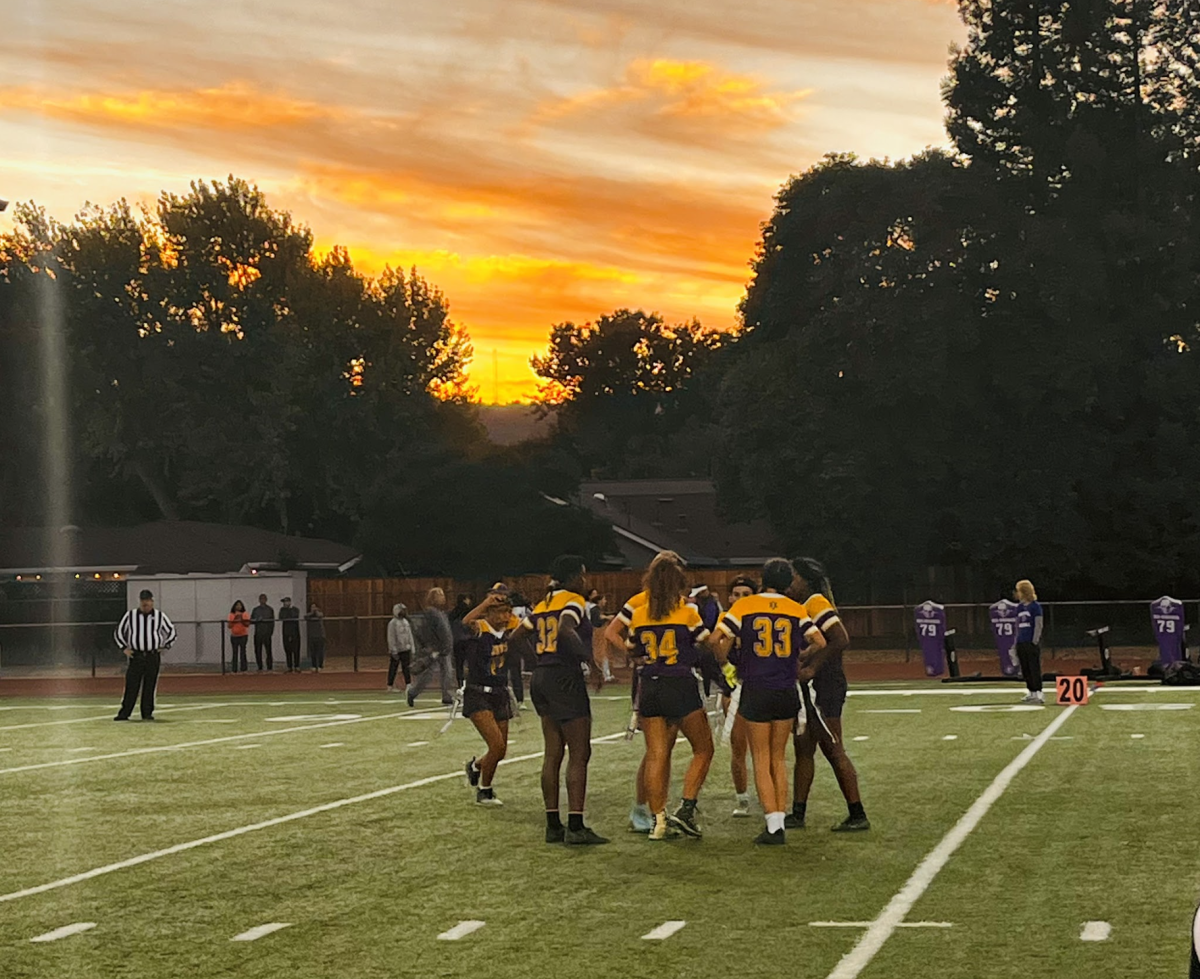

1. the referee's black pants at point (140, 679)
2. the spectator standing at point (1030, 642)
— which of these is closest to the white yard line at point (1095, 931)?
the spectator standing at point (1030, 642)

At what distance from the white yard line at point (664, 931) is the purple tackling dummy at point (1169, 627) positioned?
1170 inches

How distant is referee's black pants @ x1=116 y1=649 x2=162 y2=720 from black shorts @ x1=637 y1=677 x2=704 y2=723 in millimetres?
17074

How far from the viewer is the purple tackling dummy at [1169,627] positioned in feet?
126

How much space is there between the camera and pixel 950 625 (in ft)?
147

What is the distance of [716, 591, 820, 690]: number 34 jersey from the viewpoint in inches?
530

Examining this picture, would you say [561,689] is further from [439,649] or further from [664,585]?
[439,649]

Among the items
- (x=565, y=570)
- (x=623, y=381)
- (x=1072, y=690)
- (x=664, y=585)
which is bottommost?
(x=1072, y=690)

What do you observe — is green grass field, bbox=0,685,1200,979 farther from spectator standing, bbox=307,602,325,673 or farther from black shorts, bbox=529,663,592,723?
spectator standing, bbox=307,602,325,673

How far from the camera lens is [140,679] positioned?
30.1 m

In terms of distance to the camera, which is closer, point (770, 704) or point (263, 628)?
point (770, 704)

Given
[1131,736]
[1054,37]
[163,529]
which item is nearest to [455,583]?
[163,529]

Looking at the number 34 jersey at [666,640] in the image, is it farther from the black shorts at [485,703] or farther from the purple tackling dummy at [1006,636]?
the purple tackling dummy at [1006,636]

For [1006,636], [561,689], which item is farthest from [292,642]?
[561,689]

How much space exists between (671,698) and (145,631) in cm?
1679
